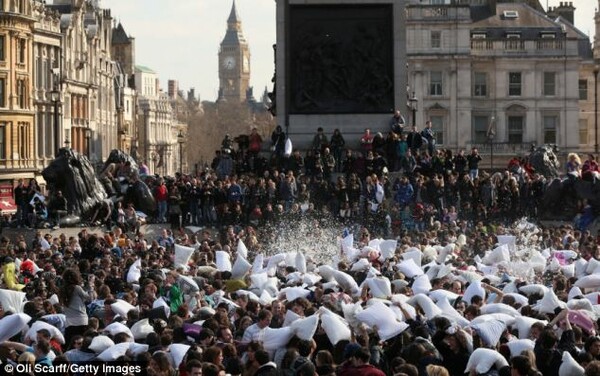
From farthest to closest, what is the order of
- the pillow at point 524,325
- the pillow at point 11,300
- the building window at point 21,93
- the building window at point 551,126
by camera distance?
the building window at point 551,126 → the building window at point 21,93 → the pillow at point 11,300 → the pillow at point 524,325

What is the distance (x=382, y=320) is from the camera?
1953 centimetres

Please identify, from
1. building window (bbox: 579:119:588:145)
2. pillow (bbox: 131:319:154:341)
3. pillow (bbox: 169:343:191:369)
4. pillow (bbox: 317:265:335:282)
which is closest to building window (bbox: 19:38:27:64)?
building window (bbox: 579:119:588:145)

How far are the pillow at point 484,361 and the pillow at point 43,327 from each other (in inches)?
200

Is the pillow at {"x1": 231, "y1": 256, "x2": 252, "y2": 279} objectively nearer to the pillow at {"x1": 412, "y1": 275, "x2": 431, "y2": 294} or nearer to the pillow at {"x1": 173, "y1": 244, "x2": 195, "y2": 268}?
the pillow at {"x1": 173, "y1": 244, "x2": 195, "y2": 268}

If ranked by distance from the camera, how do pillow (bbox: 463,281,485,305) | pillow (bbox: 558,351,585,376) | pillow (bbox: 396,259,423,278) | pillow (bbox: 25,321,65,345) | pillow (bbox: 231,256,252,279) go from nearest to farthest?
1. pillow (bbox: 558,351,585,376)
2. pillow (bbox: 25,321,65,345)
3. pillow (bbox: 463,281,485,305)
4. pillow (bbox: 396,259,423,278)
5. pillow (bbox: 231,256,252,279)

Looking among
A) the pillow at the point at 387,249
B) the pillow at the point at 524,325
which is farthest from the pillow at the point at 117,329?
the pillow at the point at 387,249

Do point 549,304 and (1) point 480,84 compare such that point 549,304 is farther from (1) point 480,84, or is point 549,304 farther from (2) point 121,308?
(1) point 480,84

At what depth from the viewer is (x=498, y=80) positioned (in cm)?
10212

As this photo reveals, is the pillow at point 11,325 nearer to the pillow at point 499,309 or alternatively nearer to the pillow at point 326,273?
the pillow at point 499,309

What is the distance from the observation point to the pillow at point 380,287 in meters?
23.0

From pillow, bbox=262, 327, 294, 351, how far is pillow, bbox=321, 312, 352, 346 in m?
0.57

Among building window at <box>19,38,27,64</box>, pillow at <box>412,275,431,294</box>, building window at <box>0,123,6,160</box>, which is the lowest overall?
pillow at <box>412,275,431,294</box>

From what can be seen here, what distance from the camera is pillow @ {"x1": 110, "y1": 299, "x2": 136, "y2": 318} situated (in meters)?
22.1

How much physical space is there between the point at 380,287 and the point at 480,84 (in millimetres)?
80171
